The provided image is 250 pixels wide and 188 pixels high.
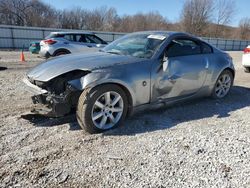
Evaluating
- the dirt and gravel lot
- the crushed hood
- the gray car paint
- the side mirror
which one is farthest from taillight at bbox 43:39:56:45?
the side mirror

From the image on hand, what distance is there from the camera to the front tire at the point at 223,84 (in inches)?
197

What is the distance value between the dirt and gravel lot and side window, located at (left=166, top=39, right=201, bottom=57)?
3.65 feet

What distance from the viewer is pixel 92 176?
2395 millimetres

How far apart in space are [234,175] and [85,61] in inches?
98.6

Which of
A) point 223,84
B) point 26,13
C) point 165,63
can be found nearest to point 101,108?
Answer: point 165,63

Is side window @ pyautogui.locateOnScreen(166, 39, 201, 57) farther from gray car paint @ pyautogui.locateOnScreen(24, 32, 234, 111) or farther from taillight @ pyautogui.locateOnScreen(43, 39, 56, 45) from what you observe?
taillight @ pyautogui.locateOnScreen(43, 39, 56, 45)

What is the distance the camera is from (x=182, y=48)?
13.8 ft

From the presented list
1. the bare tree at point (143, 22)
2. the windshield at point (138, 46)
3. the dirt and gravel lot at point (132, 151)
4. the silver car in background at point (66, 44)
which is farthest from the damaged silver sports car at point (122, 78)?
the bare tree at point (143, 22)

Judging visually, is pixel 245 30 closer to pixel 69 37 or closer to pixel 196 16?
pixel 196 16

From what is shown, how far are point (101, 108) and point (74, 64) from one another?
77 centimetres

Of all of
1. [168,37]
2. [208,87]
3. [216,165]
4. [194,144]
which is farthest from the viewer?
[208,87]

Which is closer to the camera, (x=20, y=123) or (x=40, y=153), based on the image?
(x=40, y=153)

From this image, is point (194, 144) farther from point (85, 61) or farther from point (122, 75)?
point (85, 61)

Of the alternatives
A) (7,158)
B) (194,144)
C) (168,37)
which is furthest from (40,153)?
(168,37)
